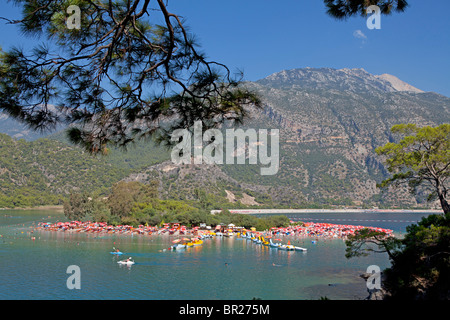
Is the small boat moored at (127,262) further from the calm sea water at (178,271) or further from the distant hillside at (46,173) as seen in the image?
the distant hillside at (46,173)

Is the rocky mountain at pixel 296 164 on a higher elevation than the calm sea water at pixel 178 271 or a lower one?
higher

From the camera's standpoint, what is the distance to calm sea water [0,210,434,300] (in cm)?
1645

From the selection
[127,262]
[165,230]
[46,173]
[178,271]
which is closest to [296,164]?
[46,173]

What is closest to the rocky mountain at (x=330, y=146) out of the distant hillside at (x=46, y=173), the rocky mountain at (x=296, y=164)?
the rocky mountain at (x=296, y=164)

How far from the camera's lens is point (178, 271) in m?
20.8

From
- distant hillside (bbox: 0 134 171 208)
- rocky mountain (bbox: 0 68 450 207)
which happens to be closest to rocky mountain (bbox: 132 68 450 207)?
rocky mountain (bbox: 0 68 450 207)

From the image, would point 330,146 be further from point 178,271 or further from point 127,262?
point 178,271

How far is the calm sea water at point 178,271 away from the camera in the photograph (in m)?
16.5

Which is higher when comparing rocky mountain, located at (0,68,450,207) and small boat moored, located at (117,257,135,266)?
rocky mountain, located at (0,68,450,207)

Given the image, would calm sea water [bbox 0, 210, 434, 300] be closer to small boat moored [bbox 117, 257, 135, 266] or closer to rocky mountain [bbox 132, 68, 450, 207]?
small boat moored [bbox 117, 257, 135, 266]

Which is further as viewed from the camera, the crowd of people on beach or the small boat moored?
the crowd of people on beach

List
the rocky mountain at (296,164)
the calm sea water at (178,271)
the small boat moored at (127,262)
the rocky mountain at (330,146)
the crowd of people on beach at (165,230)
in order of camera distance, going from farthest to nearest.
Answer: the rocky mountain at (330,146) → the rocky mountain at (296,164) → the crowd of people on beach at (165,230) → the small boat moored at (127,262) → the calm sea water at (178,271)
